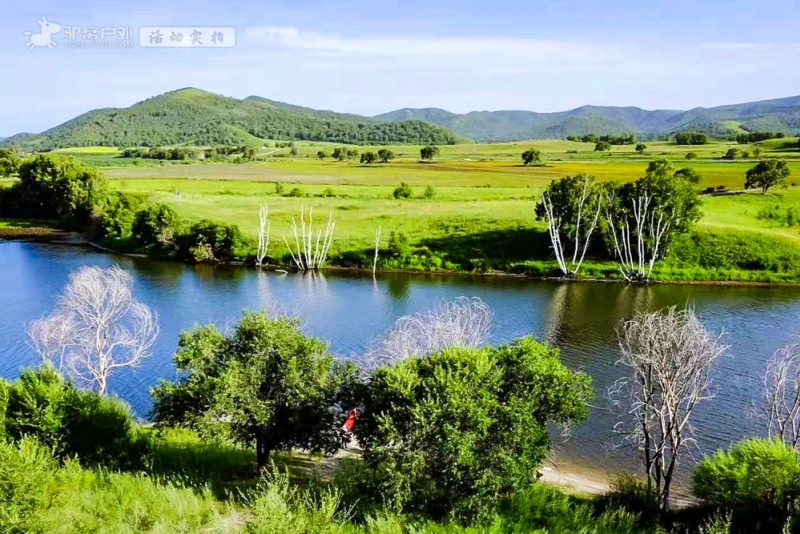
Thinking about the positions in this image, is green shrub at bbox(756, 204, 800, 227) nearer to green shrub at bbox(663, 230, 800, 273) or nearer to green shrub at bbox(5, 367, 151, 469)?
green shrub at bbox(663, 230, 800, 273)

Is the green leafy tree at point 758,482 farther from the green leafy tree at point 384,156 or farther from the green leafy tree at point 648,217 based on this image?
the green leafy tree at point 384,156

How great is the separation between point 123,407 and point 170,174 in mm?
134153

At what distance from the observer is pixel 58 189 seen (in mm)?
108875

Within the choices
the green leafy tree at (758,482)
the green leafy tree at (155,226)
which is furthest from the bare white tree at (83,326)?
the green leafy tree at (155,226)

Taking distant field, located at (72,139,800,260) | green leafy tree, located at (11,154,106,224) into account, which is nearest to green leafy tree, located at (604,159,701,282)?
Result: distant field, located at (72,139,800,260)

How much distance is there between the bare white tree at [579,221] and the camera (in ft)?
240

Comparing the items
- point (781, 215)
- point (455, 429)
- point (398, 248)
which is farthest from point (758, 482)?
point (781, 215)

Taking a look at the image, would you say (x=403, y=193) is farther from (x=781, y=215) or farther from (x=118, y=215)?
(x=781, y=215)

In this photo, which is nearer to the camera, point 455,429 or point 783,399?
point 455,429

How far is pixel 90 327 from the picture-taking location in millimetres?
36875

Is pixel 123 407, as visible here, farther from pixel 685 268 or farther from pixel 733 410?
pixel 685 268

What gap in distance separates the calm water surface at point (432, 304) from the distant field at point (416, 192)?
47.6 ft

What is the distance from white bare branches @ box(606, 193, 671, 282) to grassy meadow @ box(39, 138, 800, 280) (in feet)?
29.0

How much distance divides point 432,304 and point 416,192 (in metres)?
55.7
